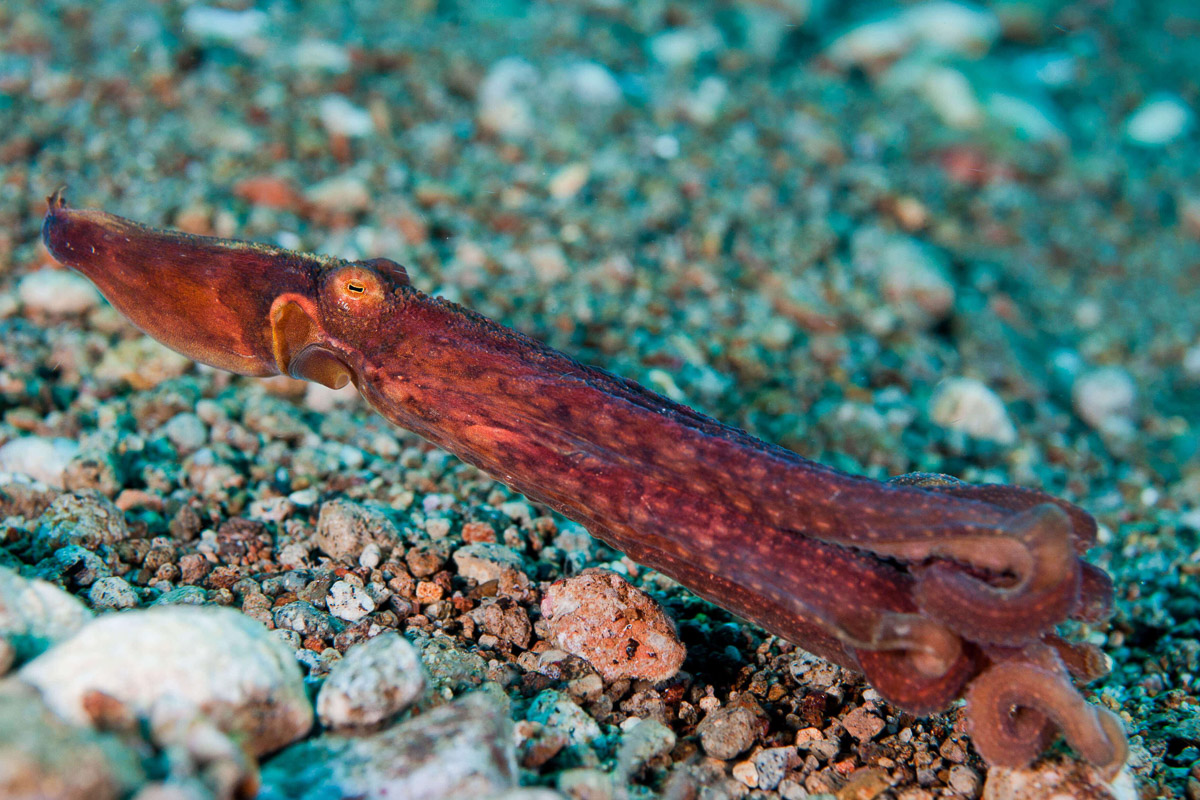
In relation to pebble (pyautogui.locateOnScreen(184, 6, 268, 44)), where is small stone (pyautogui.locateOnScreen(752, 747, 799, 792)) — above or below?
below

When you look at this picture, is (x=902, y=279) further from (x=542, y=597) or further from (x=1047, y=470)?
(x=542, y=597)

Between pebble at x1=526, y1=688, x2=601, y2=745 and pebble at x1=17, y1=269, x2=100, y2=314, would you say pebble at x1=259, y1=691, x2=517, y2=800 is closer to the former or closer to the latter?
pebble at x1=526, y1=688, x2=601, y2=745

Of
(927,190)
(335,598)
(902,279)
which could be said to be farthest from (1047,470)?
(335,598)

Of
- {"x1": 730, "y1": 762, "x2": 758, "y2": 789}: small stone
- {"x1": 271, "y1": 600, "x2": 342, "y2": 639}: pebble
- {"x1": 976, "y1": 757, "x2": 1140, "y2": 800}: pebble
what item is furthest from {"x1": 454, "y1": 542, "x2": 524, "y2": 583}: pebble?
{"x1": 976, "y1": 757, "x2": 1140, "y2": 800}: pebble

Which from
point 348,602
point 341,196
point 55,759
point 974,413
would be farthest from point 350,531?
point 974,413

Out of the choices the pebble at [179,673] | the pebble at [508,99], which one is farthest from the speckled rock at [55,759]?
the pebble at [508,99]
